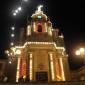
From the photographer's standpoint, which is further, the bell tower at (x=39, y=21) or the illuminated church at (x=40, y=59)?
the bell tower at (x=39, y=21)

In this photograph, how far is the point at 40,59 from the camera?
37344 mm

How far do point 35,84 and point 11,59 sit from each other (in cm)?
1568

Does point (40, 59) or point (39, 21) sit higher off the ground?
point (39, 21)

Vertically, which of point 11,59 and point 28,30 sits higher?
point 28,30

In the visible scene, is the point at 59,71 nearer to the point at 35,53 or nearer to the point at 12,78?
the point at 35,53

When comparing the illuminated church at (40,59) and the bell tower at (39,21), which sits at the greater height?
the bell tower at (39,21)

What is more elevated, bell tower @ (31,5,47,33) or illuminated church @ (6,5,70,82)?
bell tower @ (31,5,47,33)

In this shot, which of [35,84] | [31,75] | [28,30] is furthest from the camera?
[28,30]

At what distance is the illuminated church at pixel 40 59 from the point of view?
118 ft

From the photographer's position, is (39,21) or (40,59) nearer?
(40,59)

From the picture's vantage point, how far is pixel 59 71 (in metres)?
37.6

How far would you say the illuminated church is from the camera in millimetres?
35969

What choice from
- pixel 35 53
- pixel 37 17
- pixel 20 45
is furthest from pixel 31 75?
pixel 37 17

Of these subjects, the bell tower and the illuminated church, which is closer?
the illuminated church
